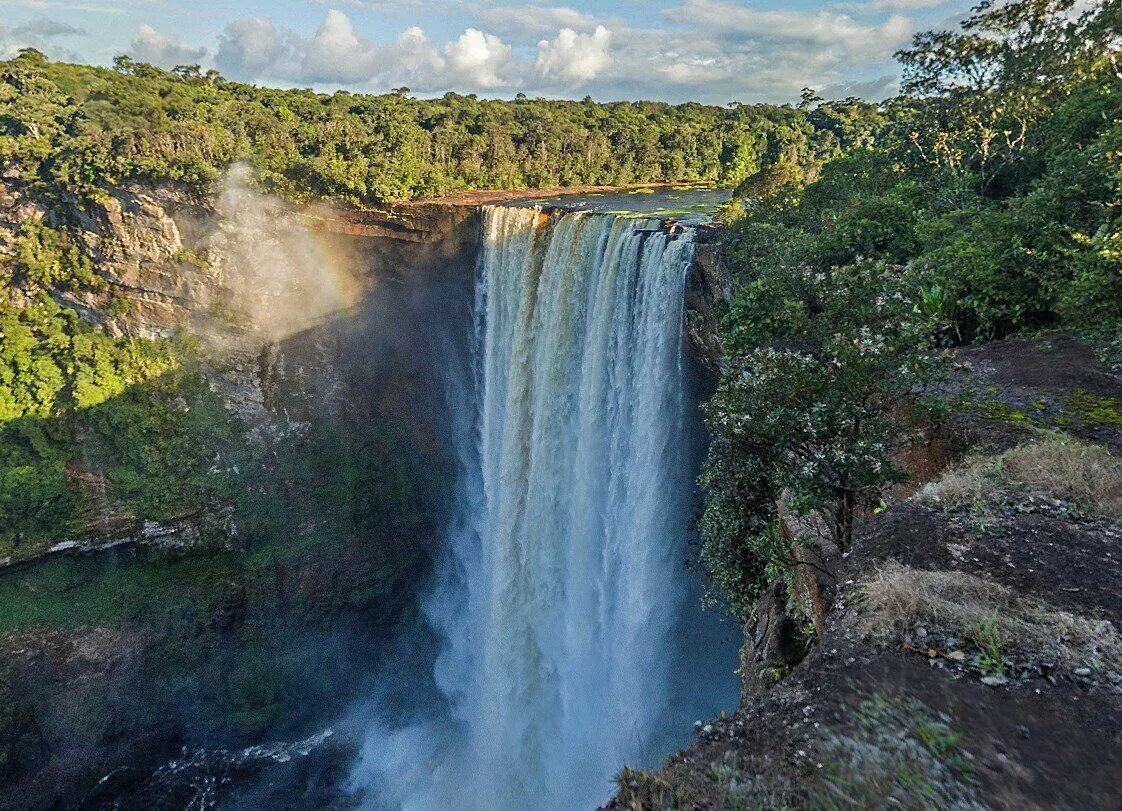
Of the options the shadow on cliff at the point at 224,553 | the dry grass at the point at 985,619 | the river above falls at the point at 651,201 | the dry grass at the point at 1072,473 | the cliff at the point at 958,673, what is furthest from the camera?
the river above falls at the point at 651,201

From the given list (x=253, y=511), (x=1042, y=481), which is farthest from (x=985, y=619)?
(x=253, y=511)

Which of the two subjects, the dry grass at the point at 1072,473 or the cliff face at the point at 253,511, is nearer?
the dry grass at the point at 1072,473

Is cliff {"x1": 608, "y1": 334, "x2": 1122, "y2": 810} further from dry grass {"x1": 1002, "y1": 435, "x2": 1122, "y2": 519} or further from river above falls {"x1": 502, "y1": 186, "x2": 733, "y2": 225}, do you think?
river above falls {"x1": 502, "y1": 186, "x2": 733, "y2": 225}

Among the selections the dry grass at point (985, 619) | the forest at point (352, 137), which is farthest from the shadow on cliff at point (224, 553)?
the dry grass at point (985, 619)

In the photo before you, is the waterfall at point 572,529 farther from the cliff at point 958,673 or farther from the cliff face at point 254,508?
the cliff at point 958,673

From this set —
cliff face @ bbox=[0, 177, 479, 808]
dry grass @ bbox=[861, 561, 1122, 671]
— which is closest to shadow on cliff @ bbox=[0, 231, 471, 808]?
cliff face @ bbox=[0, 177, 479, 808]

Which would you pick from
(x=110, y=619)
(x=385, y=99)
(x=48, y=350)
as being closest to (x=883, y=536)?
(x=110, y=619)
